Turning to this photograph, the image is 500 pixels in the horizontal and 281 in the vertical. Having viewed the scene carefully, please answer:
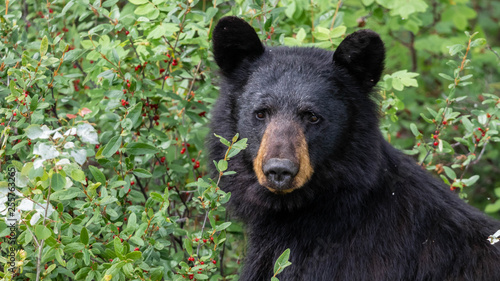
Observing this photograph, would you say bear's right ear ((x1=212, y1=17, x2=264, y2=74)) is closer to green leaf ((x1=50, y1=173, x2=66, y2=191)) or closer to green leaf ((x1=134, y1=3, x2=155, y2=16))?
green leaf ((x1=134, y1=3, x2=155, y2=16))

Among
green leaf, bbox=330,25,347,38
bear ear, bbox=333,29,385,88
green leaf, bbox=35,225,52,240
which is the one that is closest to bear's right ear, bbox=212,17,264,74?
bear ear, bbox=333,29,385,88

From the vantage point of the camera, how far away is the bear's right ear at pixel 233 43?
12.4ft

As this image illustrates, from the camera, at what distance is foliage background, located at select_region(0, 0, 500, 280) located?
128 inches

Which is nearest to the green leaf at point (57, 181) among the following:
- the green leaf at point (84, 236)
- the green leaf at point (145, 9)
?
the green leaf at point (84, 236)

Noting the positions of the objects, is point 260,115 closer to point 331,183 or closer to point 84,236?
point 331,183

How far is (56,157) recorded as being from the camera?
296 cm

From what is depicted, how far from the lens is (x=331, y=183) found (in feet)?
12.0

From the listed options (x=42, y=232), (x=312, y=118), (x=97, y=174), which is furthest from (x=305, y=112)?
(x=42, y=232)

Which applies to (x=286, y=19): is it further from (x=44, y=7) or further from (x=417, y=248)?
(x=417, y=248)

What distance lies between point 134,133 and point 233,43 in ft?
3.56

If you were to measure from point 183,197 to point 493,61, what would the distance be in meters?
4.62

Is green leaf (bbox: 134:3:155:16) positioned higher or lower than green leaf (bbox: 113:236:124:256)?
higher

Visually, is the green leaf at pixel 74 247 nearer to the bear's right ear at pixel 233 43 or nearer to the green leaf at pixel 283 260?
the green leaf at pixel 283 260

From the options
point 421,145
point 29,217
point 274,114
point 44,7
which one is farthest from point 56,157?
point 421,145
